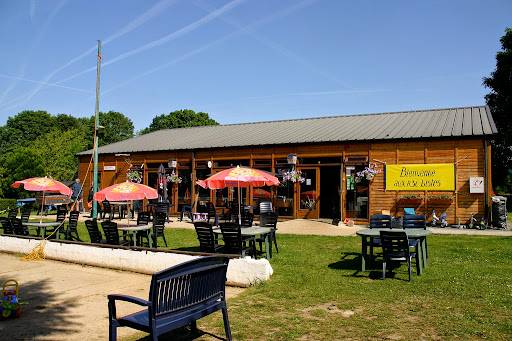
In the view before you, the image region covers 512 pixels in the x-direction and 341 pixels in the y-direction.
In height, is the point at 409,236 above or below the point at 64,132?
below

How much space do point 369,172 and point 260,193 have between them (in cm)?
487

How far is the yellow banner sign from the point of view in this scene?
14.8 meters

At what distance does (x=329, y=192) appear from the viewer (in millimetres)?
17734

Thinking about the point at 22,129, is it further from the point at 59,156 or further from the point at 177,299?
the point at 177,299

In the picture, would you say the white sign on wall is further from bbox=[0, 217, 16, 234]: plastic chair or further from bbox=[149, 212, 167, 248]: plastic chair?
bbox=[0, 217, 16, 234]: plastic chair

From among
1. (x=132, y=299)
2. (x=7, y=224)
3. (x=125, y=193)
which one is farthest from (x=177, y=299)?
(x=7, y=224)

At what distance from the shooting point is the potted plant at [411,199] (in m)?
15.1

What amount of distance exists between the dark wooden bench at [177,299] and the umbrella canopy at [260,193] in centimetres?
1375

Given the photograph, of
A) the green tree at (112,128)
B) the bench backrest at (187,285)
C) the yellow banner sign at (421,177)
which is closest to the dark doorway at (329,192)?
the yellow banner sign at (421,177)

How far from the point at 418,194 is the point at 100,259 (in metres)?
11.6

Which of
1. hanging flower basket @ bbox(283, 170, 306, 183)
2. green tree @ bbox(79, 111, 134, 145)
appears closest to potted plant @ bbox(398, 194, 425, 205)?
hanging flower basket @ bbox(283, 170, 306, 183)

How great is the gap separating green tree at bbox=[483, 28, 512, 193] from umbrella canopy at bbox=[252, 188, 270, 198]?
20.2 meters

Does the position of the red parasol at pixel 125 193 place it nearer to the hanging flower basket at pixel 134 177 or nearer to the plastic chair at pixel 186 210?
the plastic chair at pixel 186 210

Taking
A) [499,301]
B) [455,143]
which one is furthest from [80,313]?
[455,143]
